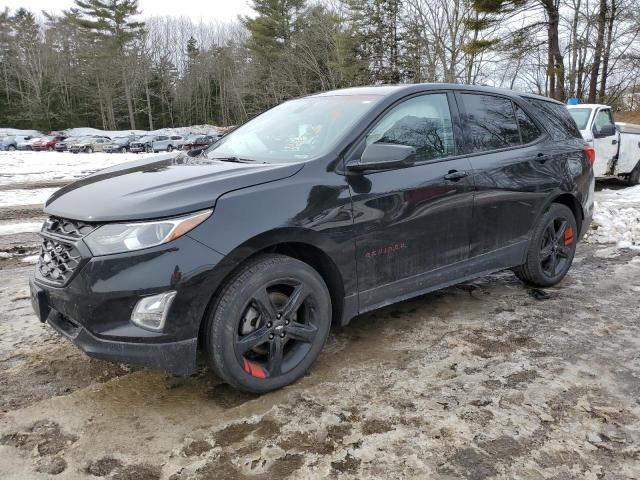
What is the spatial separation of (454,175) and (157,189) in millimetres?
2003

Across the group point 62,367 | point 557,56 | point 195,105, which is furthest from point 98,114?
point 62,367

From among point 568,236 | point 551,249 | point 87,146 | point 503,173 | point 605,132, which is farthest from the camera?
point 87,146

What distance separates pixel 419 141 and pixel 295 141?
86 centimetres

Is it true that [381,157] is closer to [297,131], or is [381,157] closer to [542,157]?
[297,131]

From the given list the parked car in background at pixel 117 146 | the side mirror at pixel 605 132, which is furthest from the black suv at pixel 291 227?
the parked car in background at pixel 117 146

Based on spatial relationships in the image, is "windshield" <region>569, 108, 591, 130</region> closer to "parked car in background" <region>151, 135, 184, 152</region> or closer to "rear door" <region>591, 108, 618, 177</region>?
"rear door" <region>591, 108, 618, 177</region>

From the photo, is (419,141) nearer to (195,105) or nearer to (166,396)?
(166,396)

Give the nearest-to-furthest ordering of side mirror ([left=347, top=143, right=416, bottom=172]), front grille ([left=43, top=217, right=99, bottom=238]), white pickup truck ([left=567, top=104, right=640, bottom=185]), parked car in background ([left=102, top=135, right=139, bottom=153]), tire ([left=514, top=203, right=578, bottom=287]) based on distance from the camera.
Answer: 1. front grille ([left=43, top=217, right=99, bottom=238])
2. side mirror ([left=347, top=143, right=416, bottom=172])
3. tire ([left=514, top=203, right=578, bottom=287])
4. white pickup truck ([left=567, top=104, right=640, bottom=185])
5. parked car in background ([left=102, top=135, right=139, bottom=153])

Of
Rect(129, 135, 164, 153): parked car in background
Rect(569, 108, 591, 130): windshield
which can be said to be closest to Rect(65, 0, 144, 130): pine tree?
Rect(129, 135, 164, 153): parked car in background

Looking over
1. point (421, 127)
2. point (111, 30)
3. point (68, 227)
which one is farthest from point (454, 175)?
point (111, 30)

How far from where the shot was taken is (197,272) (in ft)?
7.91

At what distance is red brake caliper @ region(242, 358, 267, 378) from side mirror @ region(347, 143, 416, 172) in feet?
4.10

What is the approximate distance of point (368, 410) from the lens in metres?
2.63

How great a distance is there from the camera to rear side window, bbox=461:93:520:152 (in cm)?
376
